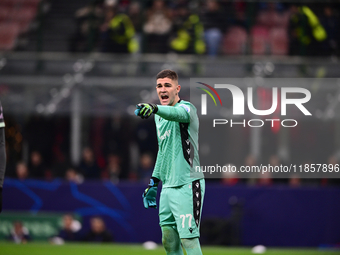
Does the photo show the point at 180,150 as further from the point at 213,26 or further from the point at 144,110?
the point at 213,26

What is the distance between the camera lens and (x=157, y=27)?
44.4 ft

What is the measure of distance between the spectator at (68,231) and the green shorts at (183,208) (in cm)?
661

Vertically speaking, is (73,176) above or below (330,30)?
below

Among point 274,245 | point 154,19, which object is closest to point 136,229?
point 274,245

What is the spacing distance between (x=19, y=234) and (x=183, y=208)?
718cm

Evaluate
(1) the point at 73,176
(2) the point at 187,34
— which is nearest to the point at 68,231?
(1) the point at 73,176

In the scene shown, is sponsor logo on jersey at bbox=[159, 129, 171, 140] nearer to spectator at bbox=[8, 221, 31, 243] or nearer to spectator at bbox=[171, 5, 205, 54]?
spectator at bbox=[8, 221, 31, 243]

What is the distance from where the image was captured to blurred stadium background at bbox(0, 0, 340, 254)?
10844 mm

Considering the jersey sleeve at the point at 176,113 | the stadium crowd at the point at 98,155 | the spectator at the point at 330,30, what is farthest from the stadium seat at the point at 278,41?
the jersey sleeve at the point at 176,113

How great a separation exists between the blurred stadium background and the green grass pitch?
0.65m

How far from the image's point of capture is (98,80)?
12.4 metres

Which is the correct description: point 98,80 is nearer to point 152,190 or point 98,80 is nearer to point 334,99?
point 334,99

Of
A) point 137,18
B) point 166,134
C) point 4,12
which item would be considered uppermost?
point 4,12

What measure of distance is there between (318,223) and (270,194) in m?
1.17
